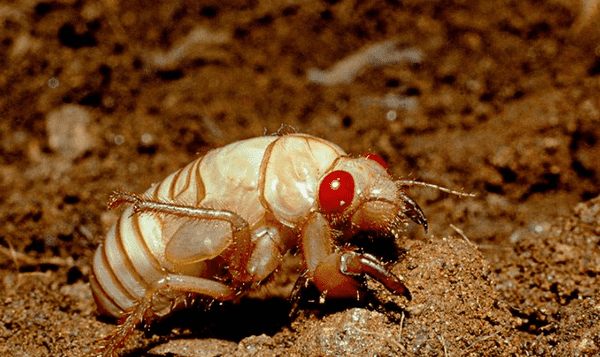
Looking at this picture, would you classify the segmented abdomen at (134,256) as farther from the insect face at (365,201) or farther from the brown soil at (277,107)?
the insect face at (365,201)

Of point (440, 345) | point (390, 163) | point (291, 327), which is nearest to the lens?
point (440, 345)

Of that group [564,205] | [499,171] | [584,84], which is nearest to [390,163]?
[499,171]

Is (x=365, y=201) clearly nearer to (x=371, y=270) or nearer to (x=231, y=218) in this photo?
(x=371, y=270)

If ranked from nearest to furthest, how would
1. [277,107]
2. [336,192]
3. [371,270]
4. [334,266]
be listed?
[371,270], [334,266], [336,192], [277,107]

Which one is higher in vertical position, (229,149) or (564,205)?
(229,149)

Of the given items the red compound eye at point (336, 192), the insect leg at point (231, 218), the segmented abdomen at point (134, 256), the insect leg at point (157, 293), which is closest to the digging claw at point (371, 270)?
the red compound eye at point (336, 192)

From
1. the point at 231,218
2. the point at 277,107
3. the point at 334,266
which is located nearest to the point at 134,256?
the point at 231,218

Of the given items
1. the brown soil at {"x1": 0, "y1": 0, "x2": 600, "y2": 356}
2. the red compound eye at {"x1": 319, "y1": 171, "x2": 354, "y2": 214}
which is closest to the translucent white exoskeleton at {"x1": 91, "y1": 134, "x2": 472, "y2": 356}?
the red compound eye at {"x1": 319, "y1": 171, "x2": 354, "y2": 214}

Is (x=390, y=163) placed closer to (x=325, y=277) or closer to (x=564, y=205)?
(x=564, y=205)
